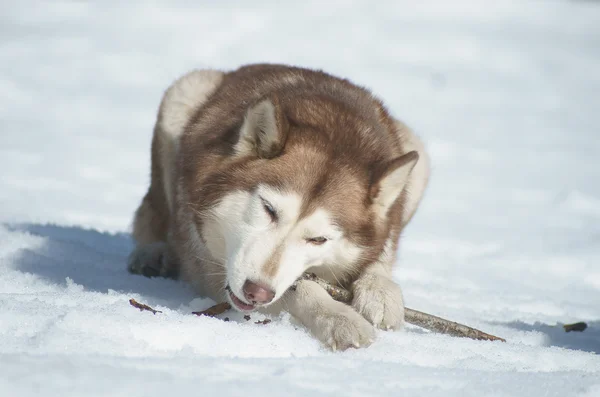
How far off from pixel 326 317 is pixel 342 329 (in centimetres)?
12

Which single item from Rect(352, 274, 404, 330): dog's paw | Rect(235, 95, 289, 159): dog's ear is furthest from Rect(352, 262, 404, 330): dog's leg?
Rect(235, 95, 289, 159): dog's ear

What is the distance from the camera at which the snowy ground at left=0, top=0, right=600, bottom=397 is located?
8.50 feet

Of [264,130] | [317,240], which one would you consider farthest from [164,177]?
[317,240]

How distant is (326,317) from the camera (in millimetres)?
3275

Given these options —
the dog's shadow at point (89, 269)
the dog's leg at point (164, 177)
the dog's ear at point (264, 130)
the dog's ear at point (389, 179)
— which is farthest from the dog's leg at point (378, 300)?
the dog's leg at point (164, 177)

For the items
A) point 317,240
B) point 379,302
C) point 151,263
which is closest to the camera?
point 317,240

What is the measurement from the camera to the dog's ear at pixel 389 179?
360cm

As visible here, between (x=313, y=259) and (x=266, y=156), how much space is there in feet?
1.67

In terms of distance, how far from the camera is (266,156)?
3650 mm

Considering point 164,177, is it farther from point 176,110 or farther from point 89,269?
point 89,269

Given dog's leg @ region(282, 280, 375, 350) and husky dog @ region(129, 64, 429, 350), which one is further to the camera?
husky dog @ region(129, 64, 429, 350)

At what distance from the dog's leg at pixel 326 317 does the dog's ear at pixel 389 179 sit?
19.2 inches

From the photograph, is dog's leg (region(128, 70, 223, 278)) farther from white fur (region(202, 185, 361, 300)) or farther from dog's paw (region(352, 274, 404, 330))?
dog's paw (region(352, 274, 404, 330))

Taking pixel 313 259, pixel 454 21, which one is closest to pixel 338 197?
pixel 313 259
